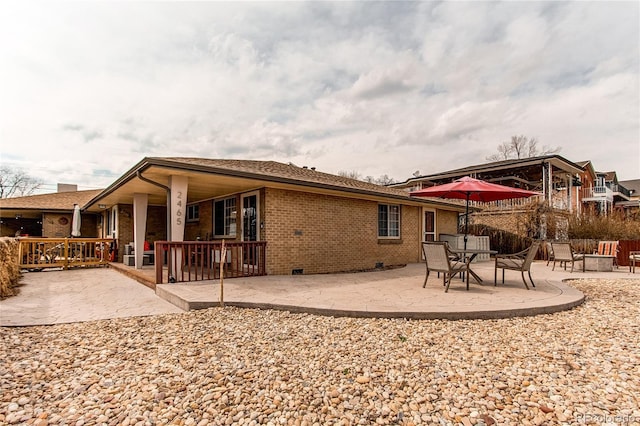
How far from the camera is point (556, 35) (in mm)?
7785

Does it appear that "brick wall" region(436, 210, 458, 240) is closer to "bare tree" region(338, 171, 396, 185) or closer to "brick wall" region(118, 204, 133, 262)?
"brick wall" region(118, 204, 133, 262)

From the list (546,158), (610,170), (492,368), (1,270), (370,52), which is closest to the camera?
(492,368)

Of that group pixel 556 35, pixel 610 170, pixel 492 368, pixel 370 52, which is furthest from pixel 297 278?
pixel 610 170

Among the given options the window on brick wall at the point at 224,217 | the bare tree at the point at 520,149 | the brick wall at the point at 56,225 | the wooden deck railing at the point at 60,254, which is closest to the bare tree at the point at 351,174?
the bare tree at the point at 520,149

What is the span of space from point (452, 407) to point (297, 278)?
5.69 meters

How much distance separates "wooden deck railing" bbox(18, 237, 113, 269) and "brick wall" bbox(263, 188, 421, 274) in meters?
8.00

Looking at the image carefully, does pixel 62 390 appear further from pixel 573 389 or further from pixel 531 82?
pixel 531 82

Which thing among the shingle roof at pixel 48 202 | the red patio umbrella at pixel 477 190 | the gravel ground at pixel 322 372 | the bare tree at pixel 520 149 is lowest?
the gravel ground at pixel 322 372

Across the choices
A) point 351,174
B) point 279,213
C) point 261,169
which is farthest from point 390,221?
point 351,174

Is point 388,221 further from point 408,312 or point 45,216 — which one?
point 45,216

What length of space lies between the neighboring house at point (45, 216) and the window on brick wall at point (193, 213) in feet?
30.9

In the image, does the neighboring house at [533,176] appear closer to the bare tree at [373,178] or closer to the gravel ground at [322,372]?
the bare tree at [373,178]

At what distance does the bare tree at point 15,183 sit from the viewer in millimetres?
37500

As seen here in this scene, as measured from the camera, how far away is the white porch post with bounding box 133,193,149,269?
10.1 meters
